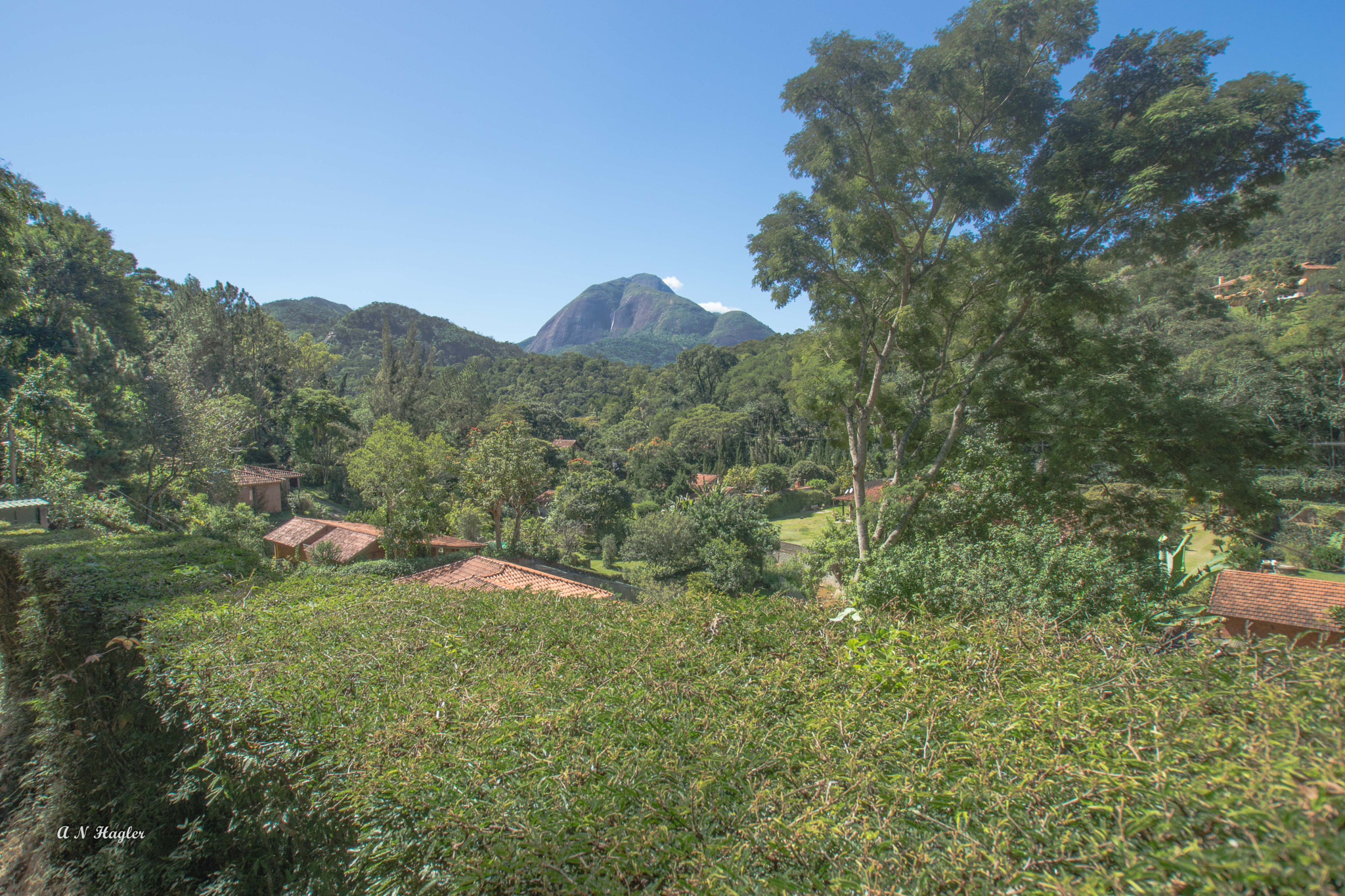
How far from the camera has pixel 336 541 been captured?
1733cm

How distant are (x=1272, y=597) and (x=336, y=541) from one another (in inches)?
900

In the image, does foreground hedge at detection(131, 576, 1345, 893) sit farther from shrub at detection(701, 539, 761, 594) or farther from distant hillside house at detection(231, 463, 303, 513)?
distant hillside house at detection(231, 463, 303, 513)

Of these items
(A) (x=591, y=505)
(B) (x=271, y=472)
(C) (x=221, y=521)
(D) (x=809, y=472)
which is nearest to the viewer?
(C) (x=221, y=521)

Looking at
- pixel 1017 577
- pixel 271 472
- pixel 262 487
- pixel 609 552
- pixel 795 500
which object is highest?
pixel 1017 577

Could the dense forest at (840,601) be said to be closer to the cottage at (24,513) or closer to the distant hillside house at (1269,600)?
the cottage at (24,513)

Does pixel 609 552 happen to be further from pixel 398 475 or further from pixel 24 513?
pixel 24 513

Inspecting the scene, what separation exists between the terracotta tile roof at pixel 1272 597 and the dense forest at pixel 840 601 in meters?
1.54

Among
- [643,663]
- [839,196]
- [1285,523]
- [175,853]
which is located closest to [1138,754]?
[643,663]

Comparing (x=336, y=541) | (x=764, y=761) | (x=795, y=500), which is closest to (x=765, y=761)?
(x=764, y=761)

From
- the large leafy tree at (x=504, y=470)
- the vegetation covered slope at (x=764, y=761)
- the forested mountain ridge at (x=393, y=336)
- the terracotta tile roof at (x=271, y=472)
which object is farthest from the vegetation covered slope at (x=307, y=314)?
the vegetation covered slope at (x=764, y=761)

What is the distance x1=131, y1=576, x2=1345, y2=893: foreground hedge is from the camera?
130cm

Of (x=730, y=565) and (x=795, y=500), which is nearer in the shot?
(x=730, y=565)

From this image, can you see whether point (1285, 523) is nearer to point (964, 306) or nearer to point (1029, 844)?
point (964, 306)

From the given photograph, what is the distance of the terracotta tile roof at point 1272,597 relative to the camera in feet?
33.9
